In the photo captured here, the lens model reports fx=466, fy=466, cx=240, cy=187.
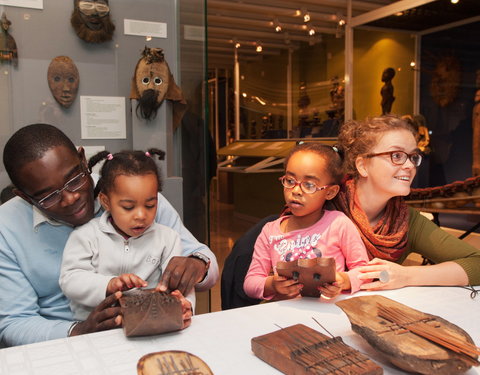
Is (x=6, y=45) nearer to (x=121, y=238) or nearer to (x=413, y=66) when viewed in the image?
(x=121, y=238)

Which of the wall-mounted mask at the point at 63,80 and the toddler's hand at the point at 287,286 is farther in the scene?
the wall-mounted mask at the point at 63,80

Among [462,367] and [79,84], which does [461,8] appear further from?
[462,367]

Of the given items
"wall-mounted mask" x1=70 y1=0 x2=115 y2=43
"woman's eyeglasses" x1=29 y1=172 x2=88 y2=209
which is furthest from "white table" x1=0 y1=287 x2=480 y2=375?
"wall-mounted mask" x1=70 y1=0 x2=115 y2=43

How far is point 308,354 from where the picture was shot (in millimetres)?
1062

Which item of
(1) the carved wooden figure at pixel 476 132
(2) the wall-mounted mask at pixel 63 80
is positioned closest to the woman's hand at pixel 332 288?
(2) the wall-mounted mask at pixel 63 80

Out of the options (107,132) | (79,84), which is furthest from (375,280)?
(79,84)

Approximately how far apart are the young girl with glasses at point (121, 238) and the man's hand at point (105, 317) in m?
0.12

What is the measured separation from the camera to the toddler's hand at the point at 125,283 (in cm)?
138

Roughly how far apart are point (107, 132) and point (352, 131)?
162 cm

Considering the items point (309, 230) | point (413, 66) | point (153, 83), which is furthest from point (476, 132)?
point (309, 230)

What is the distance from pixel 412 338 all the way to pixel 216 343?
495 mm

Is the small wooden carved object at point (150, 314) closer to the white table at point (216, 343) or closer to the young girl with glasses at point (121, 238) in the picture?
the white table at point (216, 343)

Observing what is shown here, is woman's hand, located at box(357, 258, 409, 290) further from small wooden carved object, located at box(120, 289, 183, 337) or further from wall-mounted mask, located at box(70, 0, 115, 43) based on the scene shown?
wall-mounted mask, located at box(70, 0, 115, 43)

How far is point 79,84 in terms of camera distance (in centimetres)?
297
